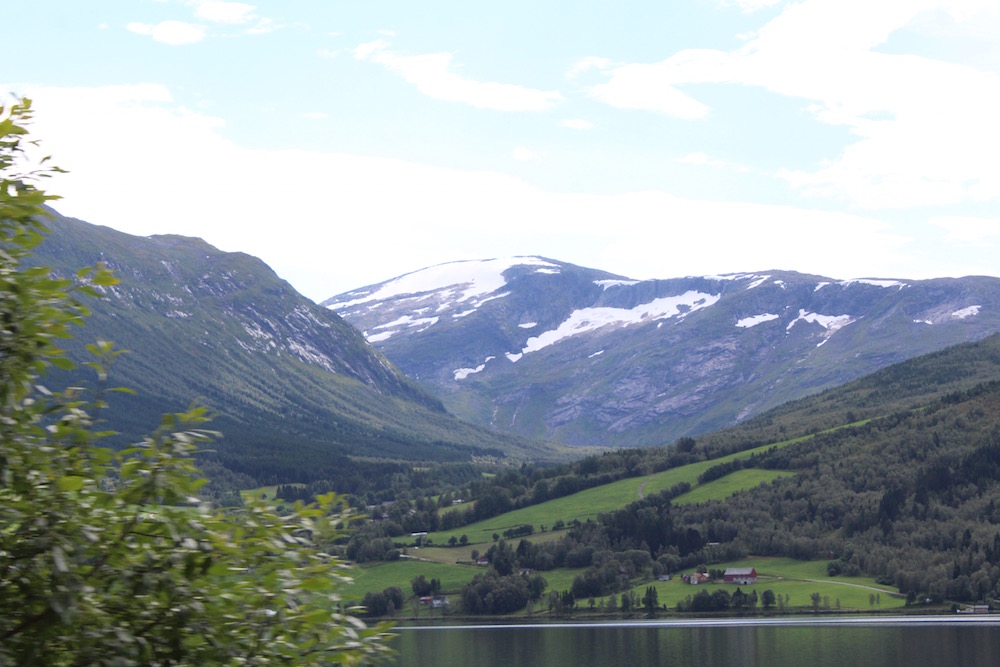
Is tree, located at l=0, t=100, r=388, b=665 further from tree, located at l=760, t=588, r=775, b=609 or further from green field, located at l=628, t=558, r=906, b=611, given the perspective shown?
tree, located at l=760, t=588, r=775, b=609

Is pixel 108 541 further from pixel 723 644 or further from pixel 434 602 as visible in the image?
pixel 434 602

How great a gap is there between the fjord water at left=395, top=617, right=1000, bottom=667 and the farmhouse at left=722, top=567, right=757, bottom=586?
17.7 metres

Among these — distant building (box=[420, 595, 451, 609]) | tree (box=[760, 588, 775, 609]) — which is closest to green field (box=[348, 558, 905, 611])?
tree (box=[760, 588, 775, 609])

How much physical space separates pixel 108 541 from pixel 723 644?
364ft

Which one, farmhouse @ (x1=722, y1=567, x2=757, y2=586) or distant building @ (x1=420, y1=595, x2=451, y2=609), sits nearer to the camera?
farmhouse @ (x1=722, y1=567, x2=757, y2=586)

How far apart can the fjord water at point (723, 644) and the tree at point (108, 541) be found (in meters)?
79.4

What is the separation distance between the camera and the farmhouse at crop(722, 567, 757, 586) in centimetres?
15268

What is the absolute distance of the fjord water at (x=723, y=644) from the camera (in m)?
98.4

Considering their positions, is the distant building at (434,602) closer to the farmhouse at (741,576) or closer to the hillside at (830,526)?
the hillside at (830,526)

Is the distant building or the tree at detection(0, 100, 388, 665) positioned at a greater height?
the tree at detection(0, 100, 388, 665)

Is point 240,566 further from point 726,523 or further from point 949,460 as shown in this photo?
point 949,460

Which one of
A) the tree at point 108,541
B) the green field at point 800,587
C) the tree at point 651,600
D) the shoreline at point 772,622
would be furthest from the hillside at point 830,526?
the tree at point 108,541

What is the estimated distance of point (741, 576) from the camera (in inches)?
6058

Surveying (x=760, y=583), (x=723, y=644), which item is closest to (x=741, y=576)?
(x=760, y=583)
